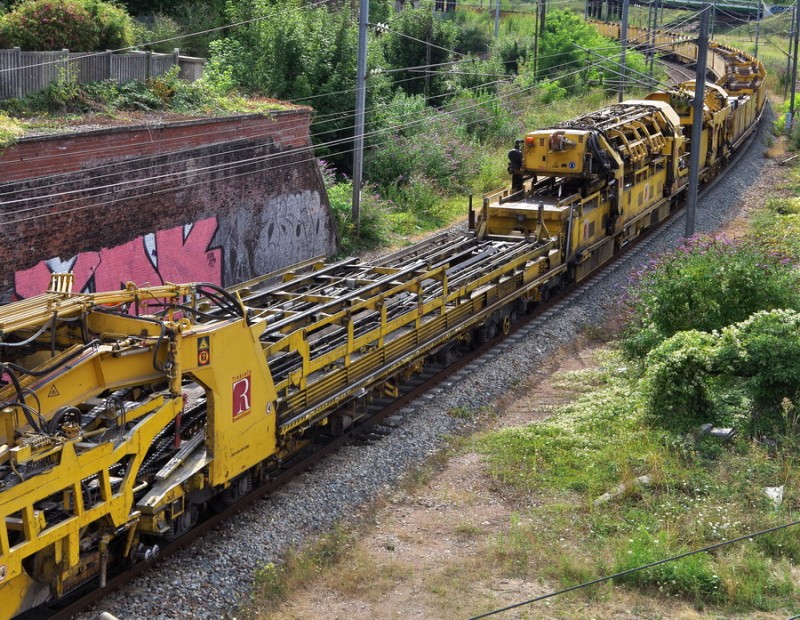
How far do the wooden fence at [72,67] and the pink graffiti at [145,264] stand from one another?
11.4 feet

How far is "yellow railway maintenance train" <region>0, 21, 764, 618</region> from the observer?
28.4 feet

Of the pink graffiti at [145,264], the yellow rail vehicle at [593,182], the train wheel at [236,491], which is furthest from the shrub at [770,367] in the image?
the pink graffiti at [145,264]

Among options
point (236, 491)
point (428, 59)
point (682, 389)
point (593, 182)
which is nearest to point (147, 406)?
point (236, 491)

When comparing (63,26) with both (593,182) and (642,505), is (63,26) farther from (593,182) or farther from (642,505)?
(642,505)

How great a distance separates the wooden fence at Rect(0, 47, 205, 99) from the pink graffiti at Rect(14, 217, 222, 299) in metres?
3.49

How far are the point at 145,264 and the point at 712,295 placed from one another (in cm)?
1015

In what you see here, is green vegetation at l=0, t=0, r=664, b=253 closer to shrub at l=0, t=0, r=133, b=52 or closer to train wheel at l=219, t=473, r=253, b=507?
shrub at l=0, t=0, r=133, b=52

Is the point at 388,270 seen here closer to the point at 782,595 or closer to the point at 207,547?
the point at 207,547

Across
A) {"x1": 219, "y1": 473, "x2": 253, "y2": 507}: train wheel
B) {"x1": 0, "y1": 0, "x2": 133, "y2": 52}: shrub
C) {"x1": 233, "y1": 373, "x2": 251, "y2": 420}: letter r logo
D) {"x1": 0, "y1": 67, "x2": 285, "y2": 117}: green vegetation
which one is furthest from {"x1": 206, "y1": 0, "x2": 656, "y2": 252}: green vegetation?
{"x1": 233, "y1": 373, "x2": 251, "y2": 420}: letter r logo

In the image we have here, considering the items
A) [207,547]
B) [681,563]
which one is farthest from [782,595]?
[207,547]

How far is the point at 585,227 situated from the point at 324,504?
37.1 ft

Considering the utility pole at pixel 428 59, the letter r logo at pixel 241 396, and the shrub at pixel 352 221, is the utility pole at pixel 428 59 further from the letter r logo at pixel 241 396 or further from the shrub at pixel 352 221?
the letter r logo at pixel 241 396

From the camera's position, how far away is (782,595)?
378 inches

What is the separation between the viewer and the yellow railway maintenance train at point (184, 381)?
8.65 metres
